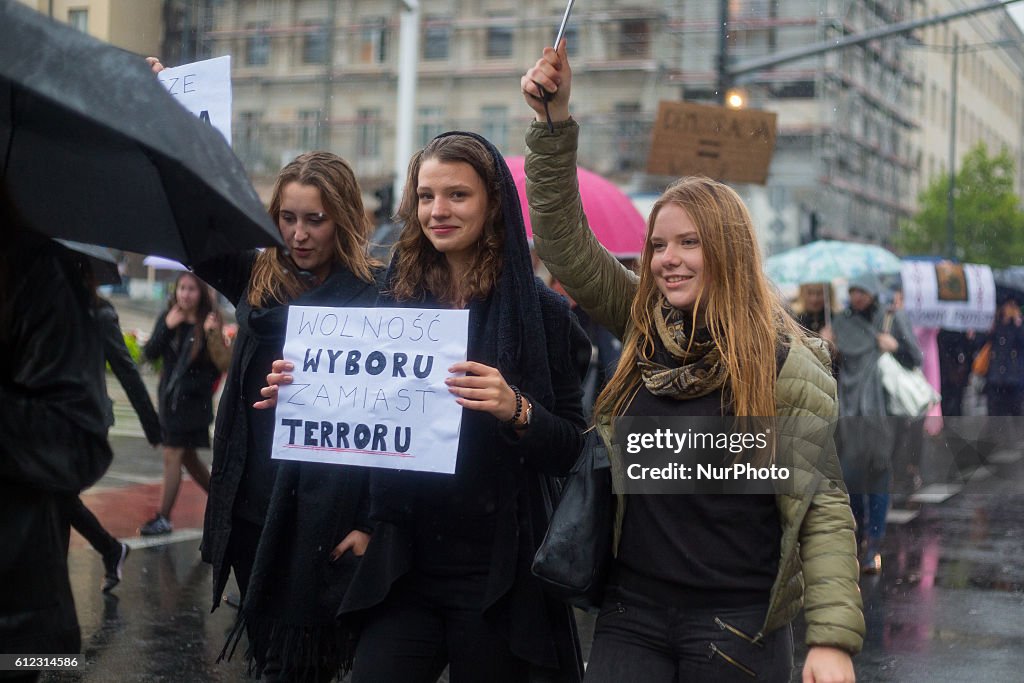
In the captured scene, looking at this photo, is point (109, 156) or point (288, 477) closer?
point (109, 156)

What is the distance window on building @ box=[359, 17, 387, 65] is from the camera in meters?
38.6

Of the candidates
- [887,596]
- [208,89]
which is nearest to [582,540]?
[208,89]

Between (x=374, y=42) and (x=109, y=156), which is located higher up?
(x=374, y=42)

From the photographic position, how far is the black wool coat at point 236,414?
3.72 metres

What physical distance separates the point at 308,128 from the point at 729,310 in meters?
37.6

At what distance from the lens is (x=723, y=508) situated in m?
2.71

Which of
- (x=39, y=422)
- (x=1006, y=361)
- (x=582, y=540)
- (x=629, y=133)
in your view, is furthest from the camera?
(x=629, y=133)

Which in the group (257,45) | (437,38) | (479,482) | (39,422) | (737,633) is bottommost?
(737,633)

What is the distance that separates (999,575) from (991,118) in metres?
36.6

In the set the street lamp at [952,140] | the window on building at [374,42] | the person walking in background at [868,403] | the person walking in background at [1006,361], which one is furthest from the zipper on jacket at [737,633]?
the window on building at [374,42]

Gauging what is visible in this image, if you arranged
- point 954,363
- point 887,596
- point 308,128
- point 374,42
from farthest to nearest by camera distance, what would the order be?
1. point 374,42
2. point 308,128
3. point 954,363
4. point 887,596

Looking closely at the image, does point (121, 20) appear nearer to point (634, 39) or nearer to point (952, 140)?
point (634, 39)

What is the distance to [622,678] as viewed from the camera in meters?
2.70

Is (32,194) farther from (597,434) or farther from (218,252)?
(597,434)
